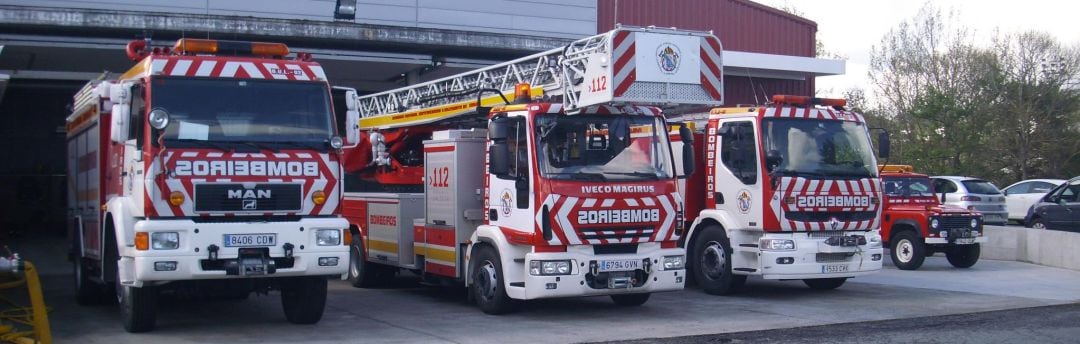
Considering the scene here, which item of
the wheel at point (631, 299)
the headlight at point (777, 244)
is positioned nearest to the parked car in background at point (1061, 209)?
the headlight at point (777, 244)

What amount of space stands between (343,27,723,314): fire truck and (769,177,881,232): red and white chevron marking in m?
1.81

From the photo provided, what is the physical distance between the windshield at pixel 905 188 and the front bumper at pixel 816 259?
15.0ft

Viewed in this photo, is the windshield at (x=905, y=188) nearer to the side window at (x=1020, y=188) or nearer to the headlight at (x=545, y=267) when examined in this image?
the headlight at (x=545, y=267)

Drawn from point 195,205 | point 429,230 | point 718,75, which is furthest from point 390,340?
point 718,75

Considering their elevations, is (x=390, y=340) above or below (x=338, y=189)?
below

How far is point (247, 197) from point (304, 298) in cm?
154

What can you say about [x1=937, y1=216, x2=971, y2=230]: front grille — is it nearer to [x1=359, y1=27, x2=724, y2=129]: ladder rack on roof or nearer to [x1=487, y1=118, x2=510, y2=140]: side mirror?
[x1=359, y1=27, x2=724, y2=129]: ladder rack on roof

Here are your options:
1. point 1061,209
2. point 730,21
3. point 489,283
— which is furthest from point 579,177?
point 1061,209

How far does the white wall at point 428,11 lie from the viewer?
1850 centimetres

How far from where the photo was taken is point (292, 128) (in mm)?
10391

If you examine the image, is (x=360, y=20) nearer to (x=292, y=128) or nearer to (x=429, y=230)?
(x=429, y=230)

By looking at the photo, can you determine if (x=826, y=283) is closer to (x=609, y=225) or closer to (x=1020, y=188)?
(x=609, y=225)

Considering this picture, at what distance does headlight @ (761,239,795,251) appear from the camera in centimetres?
1350

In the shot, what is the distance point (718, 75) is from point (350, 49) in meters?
10.1
